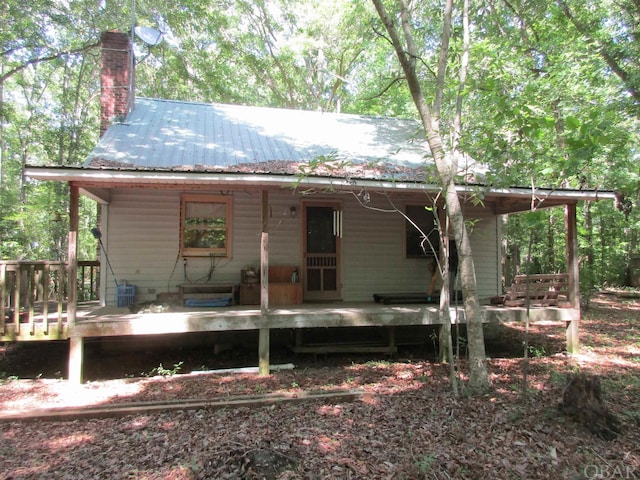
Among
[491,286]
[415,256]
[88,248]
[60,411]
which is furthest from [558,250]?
[88,248]

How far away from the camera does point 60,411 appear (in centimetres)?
438

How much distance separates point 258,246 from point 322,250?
138cm

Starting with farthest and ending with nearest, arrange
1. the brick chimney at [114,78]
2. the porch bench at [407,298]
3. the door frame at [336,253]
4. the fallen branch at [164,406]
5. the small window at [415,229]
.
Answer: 1. the small window at [415,229]
2. the brick chimney at [114,78]
3. the door frame at [336,253]
4. the porch bench at [407,298]
5. the fallen branch at [164,406]

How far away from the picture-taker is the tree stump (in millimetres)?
3693

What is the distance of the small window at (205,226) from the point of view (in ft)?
26.6

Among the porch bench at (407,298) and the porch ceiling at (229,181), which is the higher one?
the porch ceiling at (229,181)

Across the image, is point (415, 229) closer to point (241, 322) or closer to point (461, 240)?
point (461, 240)

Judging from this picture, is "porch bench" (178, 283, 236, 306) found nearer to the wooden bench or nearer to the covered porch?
the covered porch

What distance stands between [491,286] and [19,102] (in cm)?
2476

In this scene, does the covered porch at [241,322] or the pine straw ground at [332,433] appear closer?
the pine straw ground at [332,433]

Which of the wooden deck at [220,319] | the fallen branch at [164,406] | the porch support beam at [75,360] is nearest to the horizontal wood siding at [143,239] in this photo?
the wooden deck at [220,319]

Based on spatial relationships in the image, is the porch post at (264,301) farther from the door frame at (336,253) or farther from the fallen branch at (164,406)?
the door frame at (336,253)

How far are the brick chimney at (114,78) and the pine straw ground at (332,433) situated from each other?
5.76m

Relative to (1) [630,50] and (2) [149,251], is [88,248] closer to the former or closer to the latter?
(2) [149,251]
